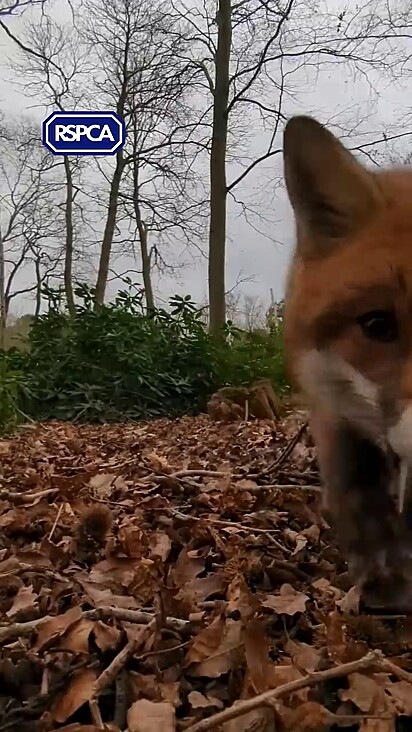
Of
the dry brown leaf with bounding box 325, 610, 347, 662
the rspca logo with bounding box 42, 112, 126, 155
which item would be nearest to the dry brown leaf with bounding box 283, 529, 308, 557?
the dry brown leaf with bounding box 325, 610, 347, 662

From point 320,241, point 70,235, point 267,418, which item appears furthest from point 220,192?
point 320,241

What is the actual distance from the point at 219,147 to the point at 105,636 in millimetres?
5179

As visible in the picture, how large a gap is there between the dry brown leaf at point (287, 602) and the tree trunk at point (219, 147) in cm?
472

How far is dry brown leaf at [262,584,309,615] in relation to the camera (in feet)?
3.01

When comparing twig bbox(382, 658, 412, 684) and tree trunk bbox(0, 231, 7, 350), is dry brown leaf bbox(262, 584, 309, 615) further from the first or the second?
tree trunk bbox(0, 231, 7, 350)

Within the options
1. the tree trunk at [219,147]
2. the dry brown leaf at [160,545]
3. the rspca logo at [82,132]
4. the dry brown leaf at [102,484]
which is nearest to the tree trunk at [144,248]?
the rspca logo at [82,132]

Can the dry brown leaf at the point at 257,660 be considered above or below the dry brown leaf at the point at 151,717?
above

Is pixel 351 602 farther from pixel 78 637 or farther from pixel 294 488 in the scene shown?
pixel 294 488

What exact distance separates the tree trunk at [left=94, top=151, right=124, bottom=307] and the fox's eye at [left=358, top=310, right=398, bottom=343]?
503 cm

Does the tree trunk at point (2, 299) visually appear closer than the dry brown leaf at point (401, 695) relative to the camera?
No

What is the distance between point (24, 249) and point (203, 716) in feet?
17.0

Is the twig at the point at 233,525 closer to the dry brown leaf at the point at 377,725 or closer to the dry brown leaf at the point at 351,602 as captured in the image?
the dry brown leaf at the point at 351,602

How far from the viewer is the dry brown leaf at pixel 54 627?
2.61 ft

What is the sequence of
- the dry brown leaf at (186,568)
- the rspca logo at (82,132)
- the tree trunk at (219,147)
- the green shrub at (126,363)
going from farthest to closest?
the tree trunk at (219,147) < the green shrub at (126,363) < the rspca logo at (82,132) < the dry brown leaf at (186,568)
